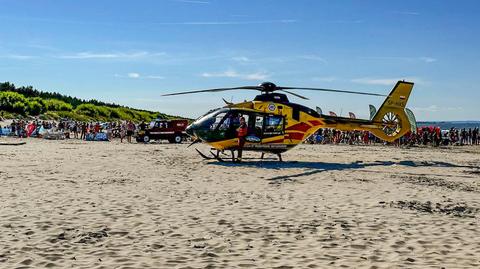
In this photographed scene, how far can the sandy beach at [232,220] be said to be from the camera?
6.25m

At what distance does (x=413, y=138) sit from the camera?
4056 centimetres

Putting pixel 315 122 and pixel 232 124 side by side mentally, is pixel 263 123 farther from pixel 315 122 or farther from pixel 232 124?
pixel 315 122

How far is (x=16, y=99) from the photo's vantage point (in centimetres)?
6606

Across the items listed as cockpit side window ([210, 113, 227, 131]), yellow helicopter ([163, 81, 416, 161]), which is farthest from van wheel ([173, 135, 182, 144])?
cockpit side window ([210, 113, 227, 131])

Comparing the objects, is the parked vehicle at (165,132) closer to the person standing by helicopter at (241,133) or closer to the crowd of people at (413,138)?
the crowd of people at (413,138)

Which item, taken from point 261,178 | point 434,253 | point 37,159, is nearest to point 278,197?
point 261,178

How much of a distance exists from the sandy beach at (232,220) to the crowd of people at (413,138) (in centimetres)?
2642

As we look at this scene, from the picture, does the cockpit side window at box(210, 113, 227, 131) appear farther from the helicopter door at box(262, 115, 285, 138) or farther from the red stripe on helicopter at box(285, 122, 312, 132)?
the red stripe on helicopter at box(285, 122, 312, 132)

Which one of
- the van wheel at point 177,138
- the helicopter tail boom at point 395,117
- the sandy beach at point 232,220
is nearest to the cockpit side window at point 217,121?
the sandy beach at point 232,220

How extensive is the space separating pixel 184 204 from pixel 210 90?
9080 millimetres

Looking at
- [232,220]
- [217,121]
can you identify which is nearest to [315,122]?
[217,121]

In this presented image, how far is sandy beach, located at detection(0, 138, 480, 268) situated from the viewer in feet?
20.5

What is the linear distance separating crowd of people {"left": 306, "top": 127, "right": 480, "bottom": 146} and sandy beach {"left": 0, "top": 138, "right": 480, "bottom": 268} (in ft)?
86.7

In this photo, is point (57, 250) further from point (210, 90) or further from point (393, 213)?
point (210, 90)
